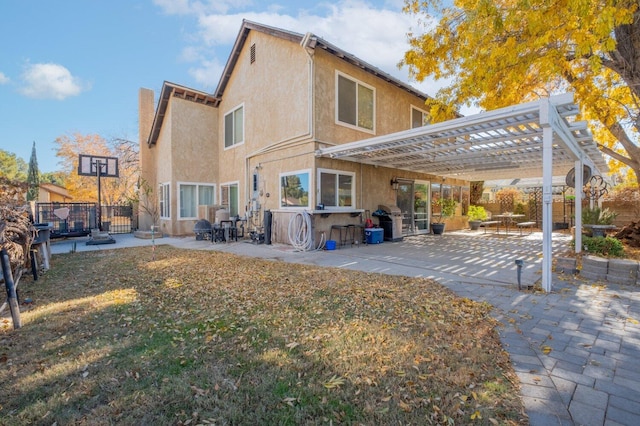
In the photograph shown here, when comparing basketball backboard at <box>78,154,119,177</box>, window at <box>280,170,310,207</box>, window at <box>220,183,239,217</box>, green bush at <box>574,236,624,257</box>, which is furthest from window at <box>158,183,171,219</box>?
green bush at <box>574,236,624,257</box>

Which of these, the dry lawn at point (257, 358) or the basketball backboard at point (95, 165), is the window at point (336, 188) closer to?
the dry lawn at point (257, 358)

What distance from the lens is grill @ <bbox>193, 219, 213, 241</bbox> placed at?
11320 mm

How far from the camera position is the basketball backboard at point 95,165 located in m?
13.0

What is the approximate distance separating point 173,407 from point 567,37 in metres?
8.94

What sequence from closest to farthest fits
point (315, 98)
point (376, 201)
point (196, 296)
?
point (196, 296) < point (315, 98) < point (376, 201)

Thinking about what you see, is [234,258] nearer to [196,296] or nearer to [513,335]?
[196,296]

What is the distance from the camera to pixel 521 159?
31.4 feet

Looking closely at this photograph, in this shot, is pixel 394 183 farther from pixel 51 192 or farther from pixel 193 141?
pixel 51 192

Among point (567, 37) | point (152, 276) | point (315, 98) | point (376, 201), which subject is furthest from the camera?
point (376, 201)

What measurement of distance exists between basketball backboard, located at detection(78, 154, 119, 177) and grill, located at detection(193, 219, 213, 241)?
223 inches

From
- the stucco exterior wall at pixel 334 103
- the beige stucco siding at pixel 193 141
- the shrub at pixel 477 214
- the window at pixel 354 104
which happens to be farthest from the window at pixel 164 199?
the shrub at pixel 477 214

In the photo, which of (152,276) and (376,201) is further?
(376,201)

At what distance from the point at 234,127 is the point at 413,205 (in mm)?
8245

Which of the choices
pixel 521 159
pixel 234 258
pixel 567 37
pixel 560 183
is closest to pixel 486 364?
pixel 234 258
